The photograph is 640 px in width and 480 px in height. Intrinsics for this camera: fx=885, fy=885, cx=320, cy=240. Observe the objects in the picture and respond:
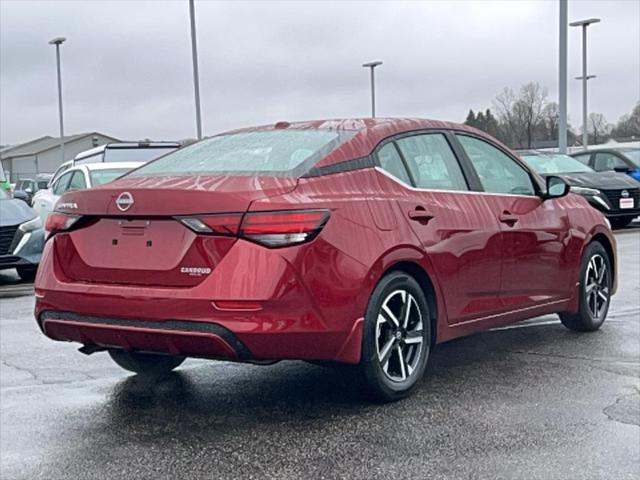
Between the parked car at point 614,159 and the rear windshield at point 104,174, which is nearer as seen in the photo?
the rear windshield at point 104,174

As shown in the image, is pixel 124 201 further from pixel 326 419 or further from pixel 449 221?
pixel 449 221

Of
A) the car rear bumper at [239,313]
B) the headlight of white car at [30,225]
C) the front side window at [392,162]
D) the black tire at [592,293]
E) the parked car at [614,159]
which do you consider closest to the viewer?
the car rear bumper at [239,313]

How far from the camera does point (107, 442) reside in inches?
167

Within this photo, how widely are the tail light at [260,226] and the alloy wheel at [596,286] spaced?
321 cm

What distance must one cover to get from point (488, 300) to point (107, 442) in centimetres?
246

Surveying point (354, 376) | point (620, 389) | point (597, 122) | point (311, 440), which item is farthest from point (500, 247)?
point (597, 122)

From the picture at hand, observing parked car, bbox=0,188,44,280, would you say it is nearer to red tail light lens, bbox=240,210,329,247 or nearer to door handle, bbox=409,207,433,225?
door handle, bbox=409,207,433,225

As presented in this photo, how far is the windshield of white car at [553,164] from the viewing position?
17.4 metres

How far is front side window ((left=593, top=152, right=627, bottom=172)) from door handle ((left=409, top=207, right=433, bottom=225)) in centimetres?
1503

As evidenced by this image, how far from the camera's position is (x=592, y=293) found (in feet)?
22.1

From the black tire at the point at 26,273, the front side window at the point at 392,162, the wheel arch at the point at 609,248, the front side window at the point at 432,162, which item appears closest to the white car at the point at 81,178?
the black tire at the point at 26,273

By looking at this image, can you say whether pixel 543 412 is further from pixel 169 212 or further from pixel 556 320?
pixel 556 320

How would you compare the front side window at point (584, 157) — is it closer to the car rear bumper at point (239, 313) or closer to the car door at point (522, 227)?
the car door at point (522, 227)

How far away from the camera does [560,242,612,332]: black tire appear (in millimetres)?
6578
